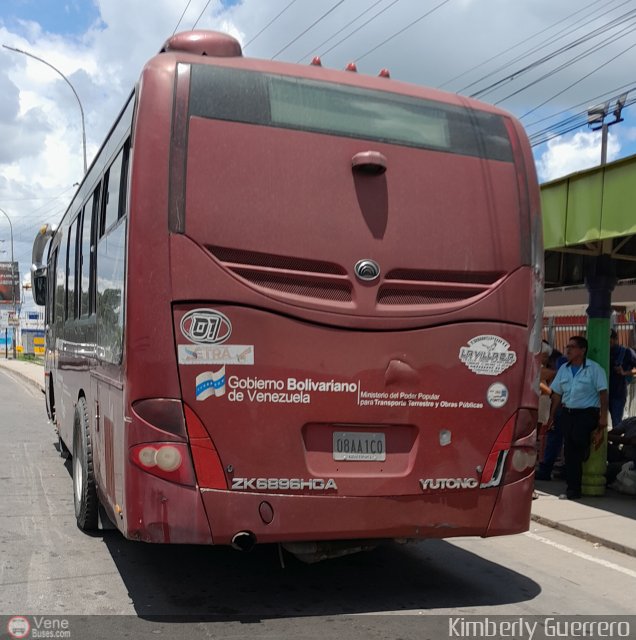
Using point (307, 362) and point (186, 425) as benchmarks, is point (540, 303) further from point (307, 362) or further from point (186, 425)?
point (186, 425)

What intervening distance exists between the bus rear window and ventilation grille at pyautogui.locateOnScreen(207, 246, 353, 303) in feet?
2.74

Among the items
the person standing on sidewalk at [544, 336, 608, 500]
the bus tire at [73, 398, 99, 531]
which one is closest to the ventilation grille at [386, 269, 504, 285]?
the bus tire at [73, 398, 99, 531]

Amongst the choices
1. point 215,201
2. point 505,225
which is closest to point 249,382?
point 215,201

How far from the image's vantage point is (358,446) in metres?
5.22

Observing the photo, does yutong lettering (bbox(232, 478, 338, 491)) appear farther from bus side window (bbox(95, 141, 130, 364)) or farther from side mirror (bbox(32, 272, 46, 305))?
side mirror (bbox(32, 272, 46, 305))

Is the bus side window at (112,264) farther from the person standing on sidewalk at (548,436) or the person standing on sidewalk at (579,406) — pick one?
the person standing on sidewalk at (548,436)

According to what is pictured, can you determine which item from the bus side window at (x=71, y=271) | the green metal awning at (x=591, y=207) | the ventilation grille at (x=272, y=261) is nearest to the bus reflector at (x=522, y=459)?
the ventilation grille at (x=272, y=261)

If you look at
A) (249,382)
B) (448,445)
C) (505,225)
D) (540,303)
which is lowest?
(448,445)

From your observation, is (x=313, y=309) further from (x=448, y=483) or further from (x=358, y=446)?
(x=448, y=483)

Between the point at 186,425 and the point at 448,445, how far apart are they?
1.67 m

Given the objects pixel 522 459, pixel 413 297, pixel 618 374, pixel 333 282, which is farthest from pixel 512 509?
pixel 618 374

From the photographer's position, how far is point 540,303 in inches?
228

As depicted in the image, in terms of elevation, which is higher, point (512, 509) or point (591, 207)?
point (591, 207)

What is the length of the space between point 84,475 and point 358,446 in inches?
116
